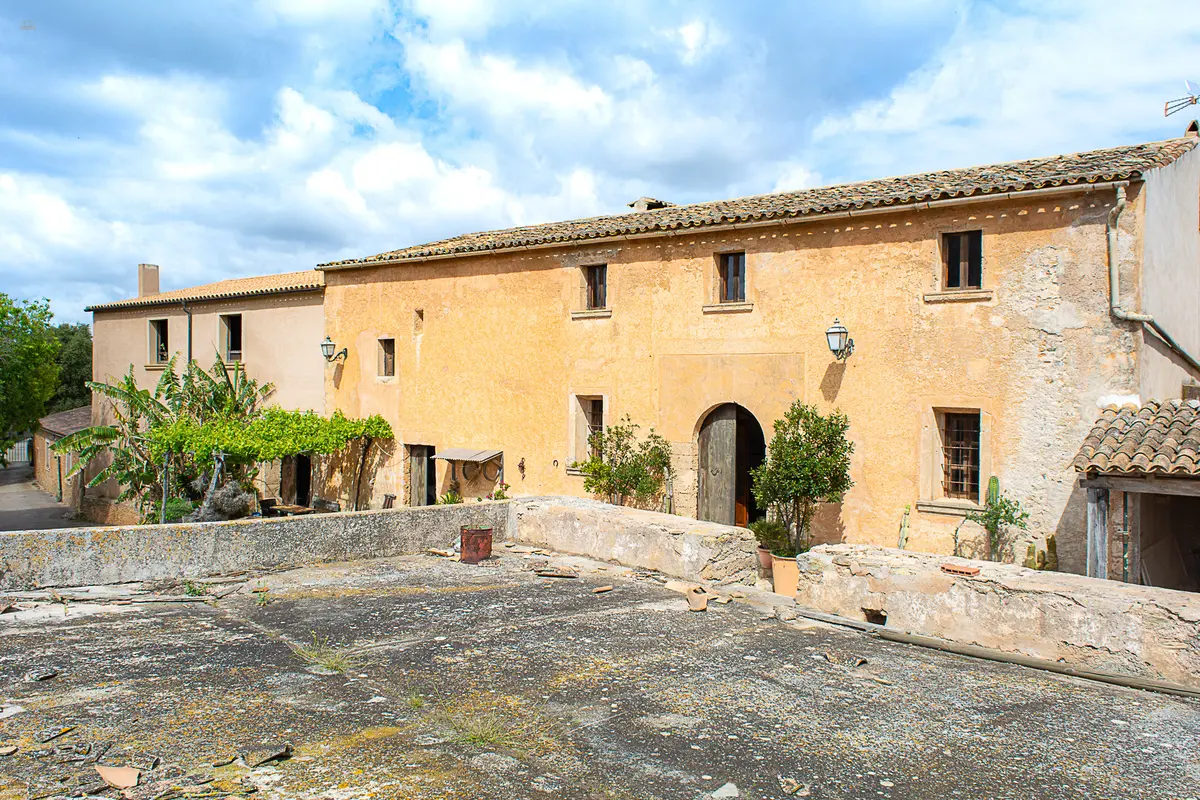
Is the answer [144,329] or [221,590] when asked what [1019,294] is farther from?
[144,329]

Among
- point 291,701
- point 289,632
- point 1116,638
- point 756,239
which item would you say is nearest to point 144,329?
point 756,239

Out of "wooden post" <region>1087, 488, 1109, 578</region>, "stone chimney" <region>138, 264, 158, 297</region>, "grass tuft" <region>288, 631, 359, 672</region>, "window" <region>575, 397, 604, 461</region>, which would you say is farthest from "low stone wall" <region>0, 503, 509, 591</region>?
"stone chimney" <region>138, 264, 158, 297</region>

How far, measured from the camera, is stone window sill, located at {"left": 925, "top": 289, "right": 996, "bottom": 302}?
11930 mm

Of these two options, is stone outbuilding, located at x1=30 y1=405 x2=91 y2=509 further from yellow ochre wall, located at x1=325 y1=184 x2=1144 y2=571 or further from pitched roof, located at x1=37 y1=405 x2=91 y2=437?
yellow ochre wall, located at x1=325 y1=184 x2=1144 y2=571

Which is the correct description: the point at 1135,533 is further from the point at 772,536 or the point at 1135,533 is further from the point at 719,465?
the point at 719,465

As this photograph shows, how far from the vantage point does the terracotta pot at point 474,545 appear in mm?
10773

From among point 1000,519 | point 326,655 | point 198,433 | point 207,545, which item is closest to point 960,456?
point 1000,519

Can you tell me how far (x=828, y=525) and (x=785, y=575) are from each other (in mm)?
2955

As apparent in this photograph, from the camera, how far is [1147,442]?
9289 mm

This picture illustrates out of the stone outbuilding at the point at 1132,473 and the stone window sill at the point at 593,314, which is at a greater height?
the stone window sill at the point at 593,314

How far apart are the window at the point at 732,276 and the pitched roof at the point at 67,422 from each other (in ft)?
85.2

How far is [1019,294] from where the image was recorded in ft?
38.2

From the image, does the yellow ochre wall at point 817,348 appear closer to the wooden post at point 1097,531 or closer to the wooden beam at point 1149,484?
the wooden post at point 1097,531

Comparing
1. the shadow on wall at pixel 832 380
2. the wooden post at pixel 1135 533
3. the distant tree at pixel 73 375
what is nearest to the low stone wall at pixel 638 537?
the shadow on wall at pixel 832 380
